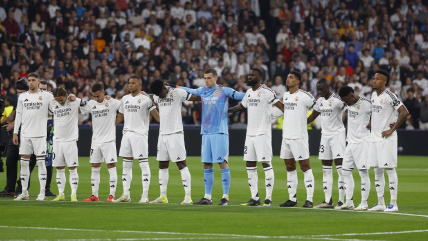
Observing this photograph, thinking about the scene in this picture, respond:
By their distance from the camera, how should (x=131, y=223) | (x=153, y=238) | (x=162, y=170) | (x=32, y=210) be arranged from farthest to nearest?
(x=162, y=170) → (x=32, y=210) → (x=131, y=223) → (x=153, y=238)

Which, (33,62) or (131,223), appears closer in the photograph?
(131,223)

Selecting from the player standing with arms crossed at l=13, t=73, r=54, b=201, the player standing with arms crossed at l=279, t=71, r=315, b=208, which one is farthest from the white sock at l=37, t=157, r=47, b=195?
the player standing with arms crossed at l=279, t=71, r=315, b=208

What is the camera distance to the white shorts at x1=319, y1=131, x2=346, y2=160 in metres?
11.9

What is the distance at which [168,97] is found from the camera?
12.6 meters

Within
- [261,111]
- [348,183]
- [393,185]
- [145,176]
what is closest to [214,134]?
[261,111]

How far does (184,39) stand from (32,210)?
18015 millimetres

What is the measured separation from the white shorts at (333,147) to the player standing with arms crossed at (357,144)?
0.71 ft

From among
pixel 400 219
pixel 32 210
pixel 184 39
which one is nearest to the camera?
pixel 400 219

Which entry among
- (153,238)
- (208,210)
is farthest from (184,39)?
(153,238)

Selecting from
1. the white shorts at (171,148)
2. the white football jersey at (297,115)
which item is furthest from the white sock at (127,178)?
the white football jersey at (297,115)

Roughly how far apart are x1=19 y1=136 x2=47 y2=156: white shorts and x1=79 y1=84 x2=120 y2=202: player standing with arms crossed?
3.07ft

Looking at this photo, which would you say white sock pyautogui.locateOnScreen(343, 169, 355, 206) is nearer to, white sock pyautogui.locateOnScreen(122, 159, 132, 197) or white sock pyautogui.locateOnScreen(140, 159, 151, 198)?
white sock pyautogui.locateOnScreen(140, 159, 151, 198)

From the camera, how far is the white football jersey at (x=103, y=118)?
12992 mm

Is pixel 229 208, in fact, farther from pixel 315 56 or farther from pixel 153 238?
pixel 315 56
